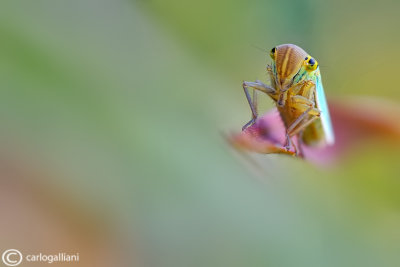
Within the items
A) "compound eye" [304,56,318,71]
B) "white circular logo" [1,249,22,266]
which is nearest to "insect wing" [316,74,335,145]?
"compound eye" [304,56,318,71]

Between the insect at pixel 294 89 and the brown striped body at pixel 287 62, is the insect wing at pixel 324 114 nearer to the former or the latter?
the insect at pixel 294 89

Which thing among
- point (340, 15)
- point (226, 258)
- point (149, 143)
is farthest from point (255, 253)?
point (340, 15)

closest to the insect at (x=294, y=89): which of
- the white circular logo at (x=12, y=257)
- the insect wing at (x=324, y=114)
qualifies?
the insect wing at (x=324, y=114)

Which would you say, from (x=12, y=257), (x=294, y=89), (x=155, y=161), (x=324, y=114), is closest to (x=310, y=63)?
(x=294, y=89)

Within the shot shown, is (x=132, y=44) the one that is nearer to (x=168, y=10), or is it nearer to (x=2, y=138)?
(x=168, y=10)

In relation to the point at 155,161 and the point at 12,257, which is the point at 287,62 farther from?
the point at 12,257
